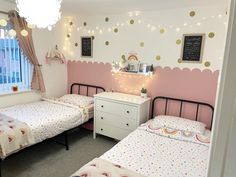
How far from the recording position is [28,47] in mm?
3281

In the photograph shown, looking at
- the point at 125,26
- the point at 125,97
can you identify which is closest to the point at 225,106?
the point at 125,97

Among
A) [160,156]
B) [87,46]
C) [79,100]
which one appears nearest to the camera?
[160,156]

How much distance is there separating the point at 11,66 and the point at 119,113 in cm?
205

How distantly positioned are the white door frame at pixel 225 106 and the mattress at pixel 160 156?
1.19m

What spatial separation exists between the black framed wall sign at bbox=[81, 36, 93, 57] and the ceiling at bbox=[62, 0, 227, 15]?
66 cm

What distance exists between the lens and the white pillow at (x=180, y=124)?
251cm

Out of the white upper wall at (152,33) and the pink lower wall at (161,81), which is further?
the pink lower wall at (161,81)

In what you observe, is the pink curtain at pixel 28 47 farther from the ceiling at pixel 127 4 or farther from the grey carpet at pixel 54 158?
the grey carpet at pixel 54 158

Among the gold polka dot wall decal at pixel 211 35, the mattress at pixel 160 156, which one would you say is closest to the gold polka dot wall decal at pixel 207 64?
the gold polka dot wall decal at pixel 211 35

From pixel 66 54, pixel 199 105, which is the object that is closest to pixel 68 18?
pixel 66 54

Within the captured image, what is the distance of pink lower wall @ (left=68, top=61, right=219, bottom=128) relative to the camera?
2.71 m

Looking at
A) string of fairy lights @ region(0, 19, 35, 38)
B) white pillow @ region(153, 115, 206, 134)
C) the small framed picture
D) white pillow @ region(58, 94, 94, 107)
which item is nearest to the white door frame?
white pillow @ region(153, 115, 206, 134)

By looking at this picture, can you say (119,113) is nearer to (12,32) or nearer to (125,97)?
(125,97)

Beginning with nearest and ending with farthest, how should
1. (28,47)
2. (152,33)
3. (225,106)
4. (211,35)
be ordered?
(225,106) < (211,35) < (152,33) < (28,47)
